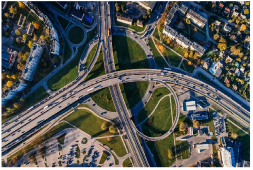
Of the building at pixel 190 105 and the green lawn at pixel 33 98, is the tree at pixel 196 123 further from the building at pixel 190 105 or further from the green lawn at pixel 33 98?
the green lawn at pixel 33 98

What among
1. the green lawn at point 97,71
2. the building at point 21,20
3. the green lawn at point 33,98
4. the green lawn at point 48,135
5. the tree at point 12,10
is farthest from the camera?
the building at point 21,20

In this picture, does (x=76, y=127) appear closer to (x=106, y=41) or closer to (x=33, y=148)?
(x=33, y=148)

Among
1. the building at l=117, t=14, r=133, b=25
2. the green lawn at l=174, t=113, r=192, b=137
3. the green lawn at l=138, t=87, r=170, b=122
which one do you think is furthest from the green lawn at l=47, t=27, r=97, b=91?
the green lawn at l=174, t=113, r=192, b=137

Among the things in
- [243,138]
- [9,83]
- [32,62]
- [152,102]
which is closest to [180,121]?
[152,102]

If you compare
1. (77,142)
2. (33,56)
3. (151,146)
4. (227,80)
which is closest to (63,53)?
(33,56)

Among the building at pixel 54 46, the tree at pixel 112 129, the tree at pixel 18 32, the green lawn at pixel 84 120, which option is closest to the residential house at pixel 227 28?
the tree at pixel 112 129
